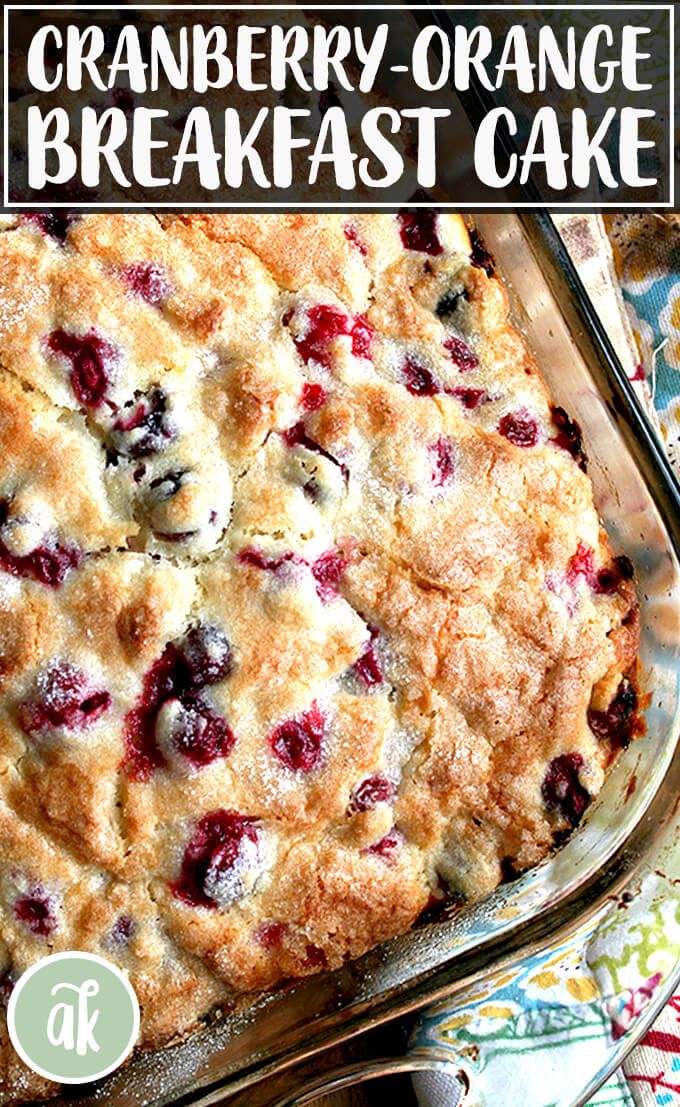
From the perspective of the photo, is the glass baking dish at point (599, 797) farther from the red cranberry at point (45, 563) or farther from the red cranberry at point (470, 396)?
the red cranberry at point (45, 563)

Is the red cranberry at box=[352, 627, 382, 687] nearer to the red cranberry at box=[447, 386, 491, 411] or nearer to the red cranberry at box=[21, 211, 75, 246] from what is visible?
the red cranberry at box=[447, 386, 491, 411]

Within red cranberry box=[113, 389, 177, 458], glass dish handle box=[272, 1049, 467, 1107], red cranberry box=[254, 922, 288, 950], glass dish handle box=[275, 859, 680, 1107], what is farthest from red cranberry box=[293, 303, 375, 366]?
glass dish handle box=[272, 1049, 467, 1107]

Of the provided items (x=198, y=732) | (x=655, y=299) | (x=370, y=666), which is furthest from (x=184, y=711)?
(x=655, y=299)

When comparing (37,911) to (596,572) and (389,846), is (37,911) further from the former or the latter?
(596,572)

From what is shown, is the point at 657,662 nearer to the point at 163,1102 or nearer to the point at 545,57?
the point at 163,1102

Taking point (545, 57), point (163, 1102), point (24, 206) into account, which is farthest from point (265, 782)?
point (545, 57)

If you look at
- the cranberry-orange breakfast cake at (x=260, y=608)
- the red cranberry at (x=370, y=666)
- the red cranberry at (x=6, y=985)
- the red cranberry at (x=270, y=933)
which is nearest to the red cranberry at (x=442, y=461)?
the cranberry-orange breakfast cake at (x=260, y=608)
